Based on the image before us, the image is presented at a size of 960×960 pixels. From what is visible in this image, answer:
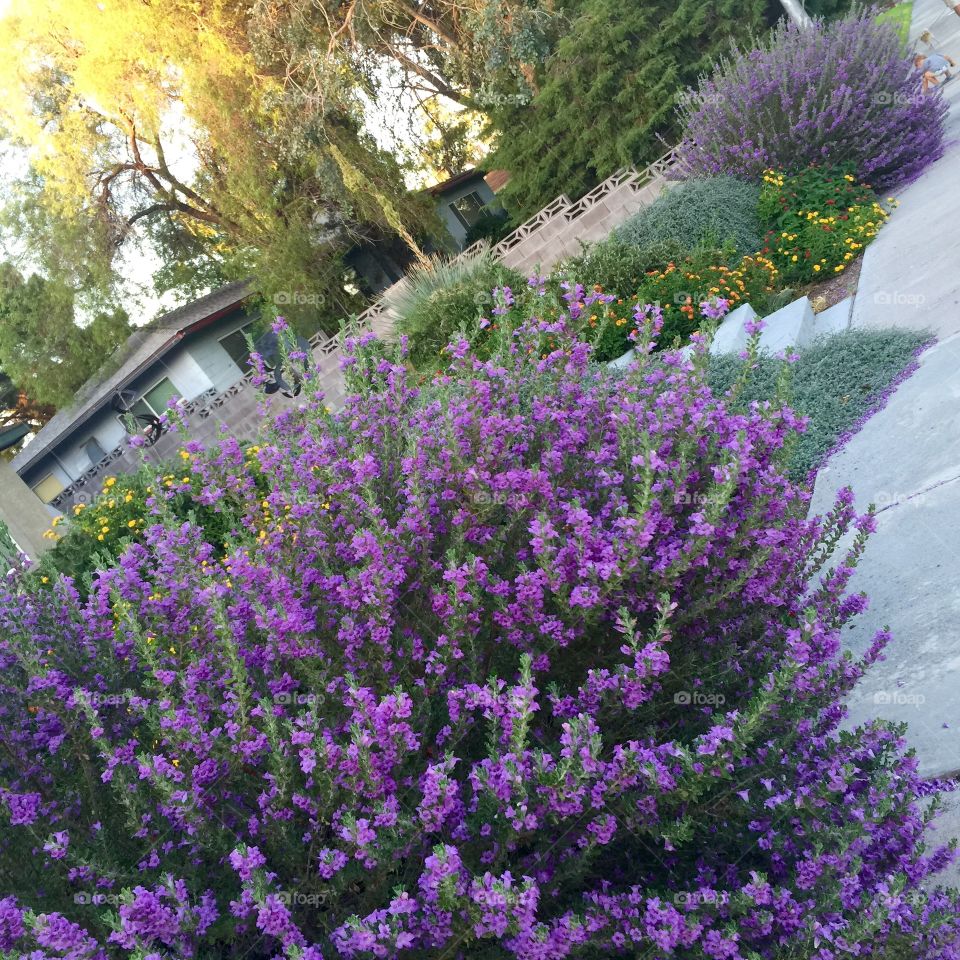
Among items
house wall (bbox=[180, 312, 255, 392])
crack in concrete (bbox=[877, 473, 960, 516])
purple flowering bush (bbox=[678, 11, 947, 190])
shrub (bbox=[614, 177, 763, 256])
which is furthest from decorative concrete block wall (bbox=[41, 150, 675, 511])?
crack in concrete (bbox=[877, 473, 960, 516])

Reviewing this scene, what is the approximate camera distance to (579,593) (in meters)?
2.29

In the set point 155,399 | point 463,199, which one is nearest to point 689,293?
point 155,399

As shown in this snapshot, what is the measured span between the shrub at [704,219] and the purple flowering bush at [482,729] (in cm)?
730

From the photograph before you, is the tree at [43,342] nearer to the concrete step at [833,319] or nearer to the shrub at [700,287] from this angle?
the shrub at [700,287]

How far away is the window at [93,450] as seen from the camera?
106ft

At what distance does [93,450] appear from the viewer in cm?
3256

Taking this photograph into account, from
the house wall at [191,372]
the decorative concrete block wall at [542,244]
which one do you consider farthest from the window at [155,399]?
the decorative concrete block wall at [542,244]

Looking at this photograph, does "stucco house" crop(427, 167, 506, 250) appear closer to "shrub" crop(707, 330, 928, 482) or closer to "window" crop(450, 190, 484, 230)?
"window" crop(450, 190, 484, 230)

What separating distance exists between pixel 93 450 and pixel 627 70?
76.9 ft

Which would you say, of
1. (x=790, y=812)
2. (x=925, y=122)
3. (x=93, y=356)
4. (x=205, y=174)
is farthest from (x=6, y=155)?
(x=790, y=812)

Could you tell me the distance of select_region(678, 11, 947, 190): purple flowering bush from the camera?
10.2 m

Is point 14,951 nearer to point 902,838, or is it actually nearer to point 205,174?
point 902,838

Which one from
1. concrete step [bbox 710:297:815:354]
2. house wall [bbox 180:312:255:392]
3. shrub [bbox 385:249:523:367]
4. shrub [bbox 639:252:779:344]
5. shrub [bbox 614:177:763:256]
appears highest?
house wall [bbox 180:312:255:392]

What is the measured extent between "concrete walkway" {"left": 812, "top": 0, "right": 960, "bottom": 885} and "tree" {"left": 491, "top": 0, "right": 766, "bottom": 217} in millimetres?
13741
